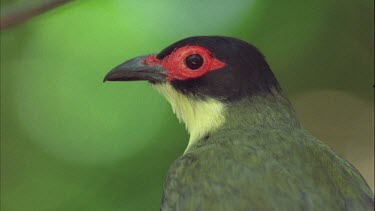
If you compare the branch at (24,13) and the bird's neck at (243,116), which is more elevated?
the branch at (24,13)

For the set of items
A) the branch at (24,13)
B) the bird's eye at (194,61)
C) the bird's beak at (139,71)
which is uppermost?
the branch at (24,13)

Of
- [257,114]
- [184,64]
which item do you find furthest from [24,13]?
[257,114]

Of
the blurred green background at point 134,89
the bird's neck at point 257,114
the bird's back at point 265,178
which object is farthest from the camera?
the blurred green background at point 134,89

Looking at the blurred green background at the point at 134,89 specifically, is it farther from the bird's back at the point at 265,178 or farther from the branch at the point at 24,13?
the branch at the point at 24,13

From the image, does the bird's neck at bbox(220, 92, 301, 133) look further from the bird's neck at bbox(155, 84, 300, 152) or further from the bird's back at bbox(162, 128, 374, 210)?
the bird's back at bbox(162, 128, 374, 210)

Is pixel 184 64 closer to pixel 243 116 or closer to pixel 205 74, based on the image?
pixel 205 74

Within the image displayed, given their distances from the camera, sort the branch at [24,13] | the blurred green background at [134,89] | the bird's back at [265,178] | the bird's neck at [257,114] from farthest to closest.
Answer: the blurred green background at [134,89]
the bird's neck at [257,114]
the bird's back at [265,178]
the branch at [24,13]

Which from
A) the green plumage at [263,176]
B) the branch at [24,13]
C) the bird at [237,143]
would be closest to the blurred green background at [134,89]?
the bird at [237,143]

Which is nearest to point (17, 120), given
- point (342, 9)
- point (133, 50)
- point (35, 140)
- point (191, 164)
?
point (35, 140)

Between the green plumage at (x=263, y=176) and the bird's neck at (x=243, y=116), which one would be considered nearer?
the green plumage at (x=263, y=176)
